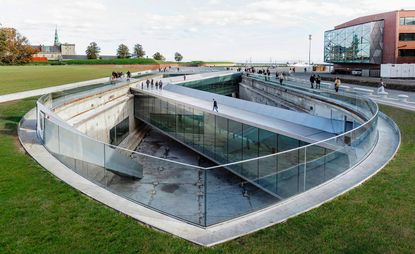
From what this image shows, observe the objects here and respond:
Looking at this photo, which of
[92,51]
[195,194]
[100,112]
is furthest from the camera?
[92,51]

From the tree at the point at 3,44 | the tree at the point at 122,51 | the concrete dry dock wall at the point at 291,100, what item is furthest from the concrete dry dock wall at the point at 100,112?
the tree at the point at 122,51

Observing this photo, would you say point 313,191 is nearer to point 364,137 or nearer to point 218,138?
point 364,137

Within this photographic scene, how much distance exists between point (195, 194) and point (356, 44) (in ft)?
241

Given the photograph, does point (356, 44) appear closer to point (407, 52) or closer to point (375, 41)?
point (375, 41)

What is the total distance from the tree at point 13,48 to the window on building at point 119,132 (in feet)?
274

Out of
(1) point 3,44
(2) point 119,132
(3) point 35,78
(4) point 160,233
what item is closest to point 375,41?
(2) point 119,132

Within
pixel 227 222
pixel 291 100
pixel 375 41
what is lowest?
pixel 227 222

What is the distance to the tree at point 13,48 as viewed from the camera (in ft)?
346

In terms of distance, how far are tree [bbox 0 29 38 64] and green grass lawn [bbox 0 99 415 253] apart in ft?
355

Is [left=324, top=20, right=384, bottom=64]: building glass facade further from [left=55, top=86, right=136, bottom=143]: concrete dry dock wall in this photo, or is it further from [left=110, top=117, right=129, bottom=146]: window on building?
[left=110, top=117, right=129, bottom=146]: window on building

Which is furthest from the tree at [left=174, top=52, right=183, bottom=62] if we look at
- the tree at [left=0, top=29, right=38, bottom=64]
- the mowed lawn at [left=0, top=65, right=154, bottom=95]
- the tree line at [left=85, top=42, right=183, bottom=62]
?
the mowed lawn at [left=0, top=65, right=154, bottom=95]

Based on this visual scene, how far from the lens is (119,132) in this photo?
35344 mm

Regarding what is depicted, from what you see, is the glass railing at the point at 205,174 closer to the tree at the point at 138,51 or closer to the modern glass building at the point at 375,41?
the modern glass building at the point at 375,41

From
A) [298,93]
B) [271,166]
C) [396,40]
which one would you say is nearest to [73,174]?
[271,166]
